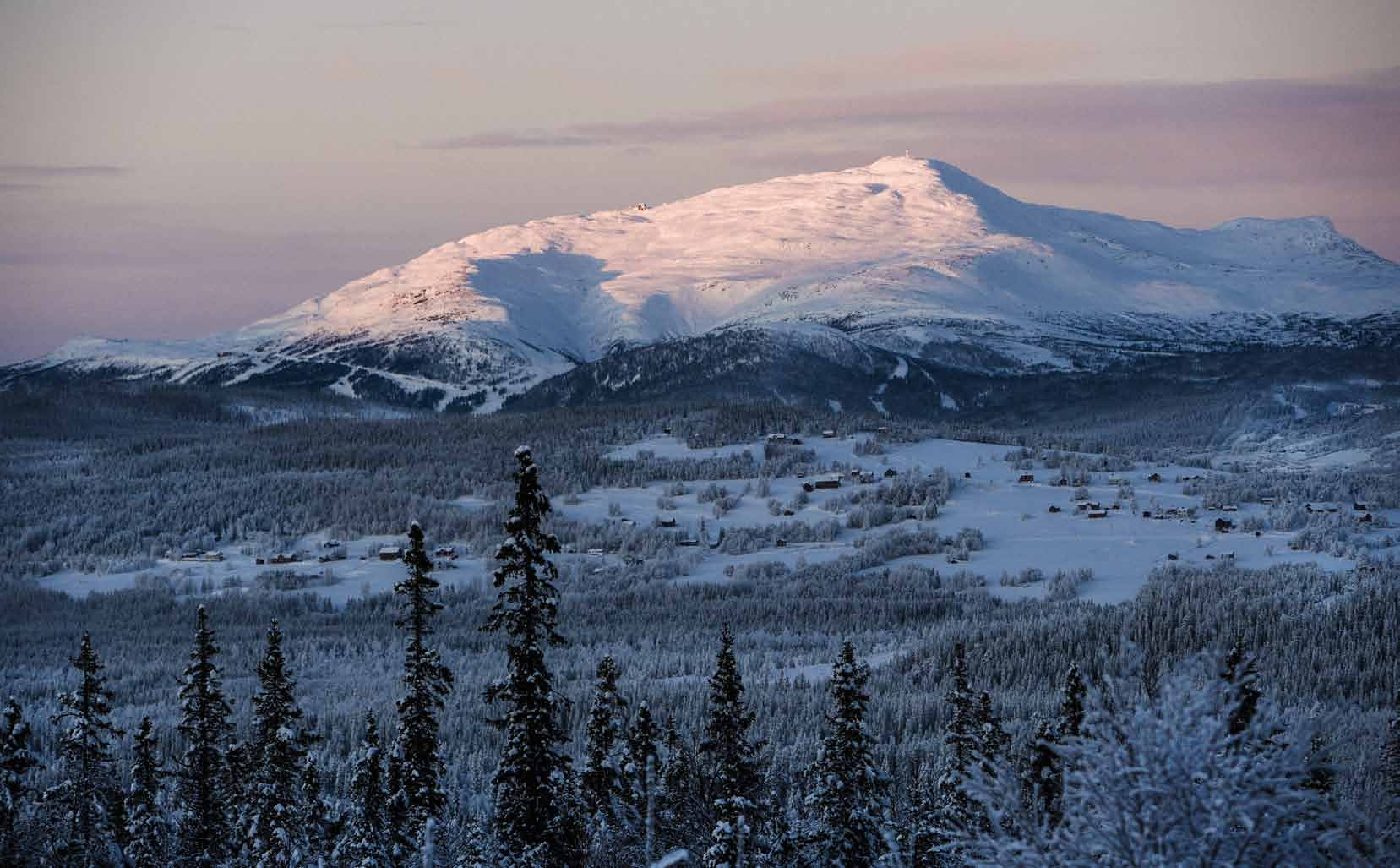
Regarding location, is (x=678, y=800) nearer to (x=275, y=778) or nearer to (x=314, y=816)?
(x=314, y=816)

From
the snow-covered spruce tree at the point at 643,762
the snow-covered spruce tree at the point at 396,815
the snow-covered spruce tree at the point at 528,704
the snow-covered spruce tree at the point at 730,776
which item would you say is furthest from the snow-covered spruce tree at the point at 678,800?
the snow-covered spruce tree at the point at 528,704

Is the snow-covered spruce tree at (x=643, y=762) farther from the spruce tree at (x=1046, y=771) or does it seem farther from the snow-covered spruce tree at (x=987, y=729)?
the spruce tree at (x=1046, y=771)

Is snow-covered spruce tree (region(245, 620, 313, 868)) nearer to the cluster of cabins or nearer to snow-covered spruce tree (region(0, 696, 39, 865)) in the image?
snow-covered spruce tree (region(0, 696, 39, 865))

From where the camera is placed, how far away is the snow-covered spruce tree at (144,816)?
54.0 metres

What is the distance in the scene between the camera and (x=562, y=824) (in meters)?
42.6

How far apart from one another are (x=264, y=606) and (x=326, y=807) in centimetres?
10042

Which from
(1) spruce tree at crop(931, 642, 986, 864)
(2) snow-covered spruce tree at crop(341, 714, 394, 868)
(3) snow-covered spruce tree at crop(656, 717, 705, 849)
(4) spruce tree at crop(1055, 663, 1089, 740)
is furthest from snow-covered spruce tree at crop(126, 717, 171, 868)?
(4) spruce tree at crop(1055, 663, 1089, 740)

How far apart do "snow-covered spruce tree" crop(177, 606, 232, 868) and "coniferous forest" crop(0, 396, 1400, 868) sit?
0.52 feet

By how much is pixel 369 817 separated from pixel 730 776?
11.5 meters

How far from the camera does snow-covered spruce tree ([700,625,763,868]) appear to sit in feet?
147

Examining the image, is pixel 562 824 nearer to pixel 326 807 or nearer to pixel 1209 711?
pixel 326 807

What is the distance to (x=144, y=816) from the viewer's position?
180 ft

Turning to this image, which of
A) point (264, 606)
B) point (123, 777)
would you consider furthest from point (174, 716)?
point (264, 606)

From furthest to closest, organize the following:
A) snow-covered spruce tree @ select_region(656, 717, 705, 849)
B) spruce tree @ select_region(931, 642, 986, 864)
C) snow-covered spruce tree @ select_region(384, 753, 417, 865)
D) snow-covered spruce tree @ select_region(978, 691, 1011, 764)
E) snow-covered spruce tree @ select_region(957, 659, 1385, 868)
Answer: snow-covered spruce tree @ select_region(656, 717, 705, 849) → snow-covered spruce tree @ select_region(978, 691, 1011, 764) → spruce tree @ select_region(931, 642, 986, 864) → snow-covered spruce tree @ select_region(384, 753, 417, 865) → snow-covered spruce tree @ select_region(957, 659, 1385, 868)
